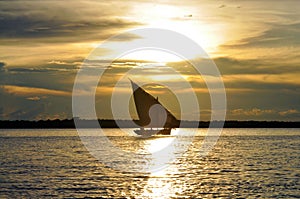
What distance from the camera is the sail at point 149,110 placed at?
342 ft

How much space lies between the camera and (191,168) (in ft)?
170

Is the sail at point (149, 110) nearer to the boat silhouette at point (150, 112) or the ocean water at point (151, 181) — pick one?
the boat silhouette at point (150, 112)

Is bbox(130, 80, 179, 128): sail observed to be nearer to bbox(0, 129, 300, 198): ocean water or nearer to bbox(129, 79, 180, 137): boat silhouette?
bbox(129, 79, 180, 137): boat silhouette

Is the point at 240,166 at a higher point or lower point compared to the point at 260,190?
higher

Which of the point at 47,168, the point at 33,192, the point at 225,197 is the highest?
the point at 47,168

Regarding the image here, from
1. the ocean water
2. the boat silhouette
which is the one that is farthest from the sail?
the ocean water

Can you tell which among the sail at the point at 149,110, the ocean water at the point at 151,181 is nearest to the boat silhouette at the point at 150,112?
the sail at the point at 149,110

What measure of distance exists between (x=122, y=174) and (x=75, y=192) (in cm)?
1048

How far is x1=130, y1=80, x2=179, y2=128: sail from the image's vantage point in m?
104

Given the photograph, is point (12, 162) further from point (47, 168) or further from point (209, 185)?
point (209, 185)

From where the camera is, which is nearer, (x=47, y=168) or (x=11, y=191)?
(x=11, y=191)

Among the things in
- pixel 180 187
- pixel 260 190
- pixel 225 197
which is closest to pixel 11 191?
pixel 180 187

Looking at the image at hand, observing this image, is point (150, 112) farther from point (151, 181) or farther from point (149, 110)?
point (151, 181)

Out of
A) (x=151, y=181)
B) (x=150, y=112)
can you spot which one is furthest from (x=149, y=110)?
(x=151, y=181)
